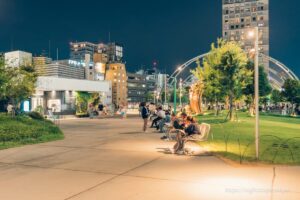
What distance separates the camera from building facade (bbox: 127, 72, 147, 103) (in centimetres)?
14975

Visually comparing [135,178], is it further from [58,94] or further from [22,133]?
[58,94]

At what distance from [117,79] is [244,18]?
A: 74.9 m

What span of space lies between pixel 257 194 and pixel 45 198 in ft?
13.9

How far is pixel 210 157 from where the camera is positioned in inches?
403

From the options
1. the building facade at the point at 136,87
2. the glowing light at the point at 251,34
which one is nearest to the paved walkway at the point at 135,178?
the glowing light at the point at 251,34

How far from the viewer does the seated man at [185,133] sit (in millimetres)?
11203

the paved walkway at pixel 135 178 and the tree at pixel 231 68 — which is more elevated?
the tree at pixel 231 68

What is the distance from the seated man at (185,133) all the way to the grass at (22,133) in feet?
22.6

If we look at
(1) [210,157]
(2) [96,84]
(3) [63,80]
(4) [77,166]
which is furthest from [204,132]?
(2) [96,84]

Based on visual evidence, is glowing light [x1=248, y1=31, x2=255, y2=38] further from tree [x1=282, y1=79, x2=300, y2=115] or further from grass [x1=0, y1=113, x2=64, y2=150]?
tree [x1=282, y1=79, x2=300, y2=115]

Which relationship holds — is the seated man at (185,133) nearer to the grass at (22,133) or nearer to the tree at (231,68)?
the grass at (22,133)

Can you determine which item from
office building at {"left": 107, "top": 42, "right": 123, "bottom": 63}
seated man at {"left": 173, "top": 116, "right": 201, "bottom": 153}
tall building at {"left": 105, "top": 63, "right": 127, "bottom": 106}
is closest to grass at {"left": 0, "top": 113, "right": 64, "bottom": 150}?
seated man at {"left": 173, "top": 116, "right": 201, "bottom": 153}

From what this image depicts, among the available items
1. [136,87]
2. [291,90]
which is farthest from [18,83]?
[136,87]

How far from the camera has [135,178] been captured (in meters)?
7.60
